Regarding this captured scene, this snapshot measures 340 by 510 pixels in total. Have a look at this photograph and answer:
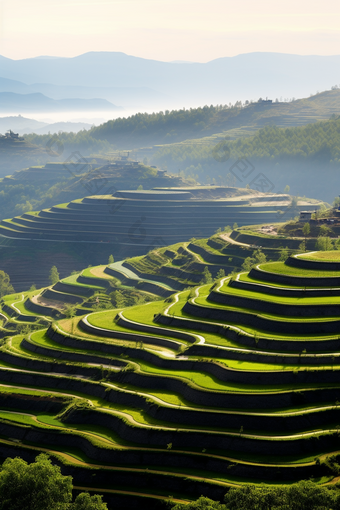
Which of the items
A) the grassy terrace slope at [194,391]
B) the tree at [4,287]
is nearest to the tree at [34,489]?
the grassy terrace slope at [194,391]

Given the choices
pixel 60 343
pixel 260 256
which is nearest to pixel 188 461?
pixel 60 343

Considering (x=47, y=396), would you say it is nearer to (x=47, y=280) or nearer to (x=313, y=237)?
(x=313, y=237)

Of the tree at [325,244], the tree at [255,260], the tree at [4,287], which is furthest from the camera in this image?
the tree at [4,287]

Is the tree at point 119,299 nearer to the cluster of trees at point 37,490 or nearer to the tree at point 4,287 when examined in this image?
the tree at point 4,287

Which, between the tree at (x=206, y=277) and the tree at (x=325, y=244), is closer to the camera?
Result: the tree at (x=325, y=244)

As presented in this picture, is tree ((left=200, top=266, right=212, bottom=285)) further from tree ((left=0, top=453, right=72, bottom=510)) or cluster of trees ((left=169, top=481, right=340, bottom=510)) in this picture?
cluster of trees ((left=169, top=481, right=340, bottom=510))
